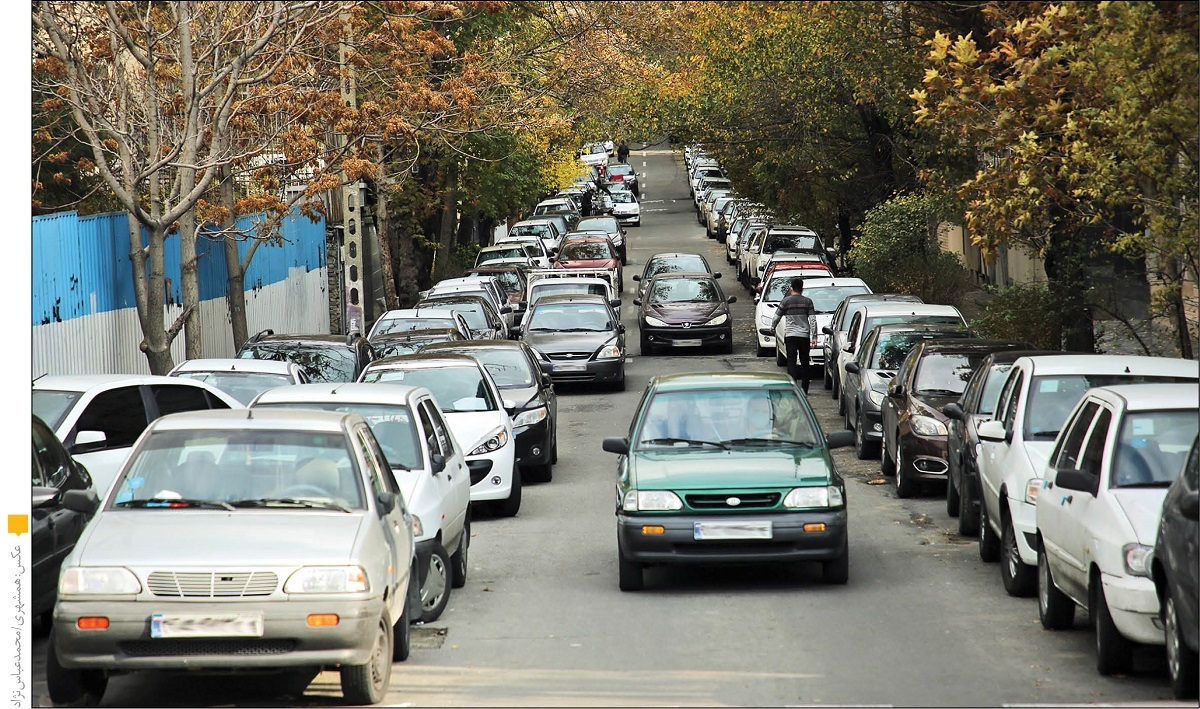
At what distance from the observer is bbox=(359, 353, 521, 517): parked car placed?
14312mm

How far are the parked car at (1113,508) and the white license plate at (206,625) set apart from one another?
4460mm

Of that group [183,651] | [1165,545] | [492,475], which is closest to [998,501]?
[1165,545]

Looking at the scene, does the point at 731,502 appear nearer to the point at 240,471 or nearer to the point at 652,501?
the point at 652,501

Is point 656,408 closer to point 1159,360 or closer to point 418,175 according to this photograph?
point 1159,360

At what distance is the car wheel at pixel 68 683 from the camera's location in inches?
299

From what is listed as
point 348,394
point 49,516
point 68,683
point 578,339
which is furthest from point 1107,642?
point 578,339

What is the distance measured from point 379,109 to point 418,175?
608 inches

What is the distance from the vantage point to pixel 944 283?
32312 mm

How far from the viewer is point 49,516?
30.5 feet

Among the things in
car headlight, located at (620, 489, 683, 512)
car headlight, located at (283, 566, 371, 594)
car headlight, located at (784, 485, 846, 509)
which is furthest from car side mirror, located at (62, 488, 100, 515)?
car headlight, located at (784, 485, 846, 509)

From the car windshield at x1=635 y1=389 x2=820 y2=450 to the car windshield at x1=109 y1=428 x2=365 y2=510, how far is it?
11.4 ft

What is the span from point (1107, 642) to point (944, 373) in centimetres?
785

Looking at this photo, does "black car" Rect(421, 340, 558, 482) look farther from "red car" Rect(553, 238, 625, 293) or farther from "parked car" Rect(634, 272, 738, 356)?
"red car" Rect(553, 238, 625, 293)

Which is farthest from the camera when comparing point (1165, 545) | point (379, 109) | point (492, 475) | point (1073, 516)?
point (379, 109)
